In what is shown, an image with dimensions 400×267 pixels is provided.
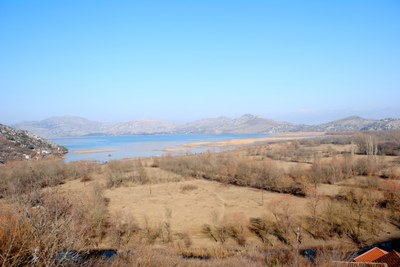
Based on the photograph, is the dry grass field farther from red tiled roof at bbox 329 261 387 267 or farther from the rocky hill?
the rocky hill

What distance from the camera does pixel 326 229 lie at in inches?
1083

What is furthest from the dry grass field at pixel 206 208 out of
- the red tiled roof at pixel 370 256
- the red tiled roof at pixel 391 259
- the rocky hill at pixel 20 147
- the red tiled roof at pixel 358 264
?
the rocky hill at pixel 20 147

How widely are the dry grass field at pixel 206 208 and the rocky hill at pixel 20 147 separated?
1288cm

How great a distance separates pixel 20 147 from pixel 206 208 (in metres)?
46.7

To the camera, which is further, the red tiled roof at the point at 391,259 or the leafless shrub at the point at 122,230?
the leafless shrub at the point at 122,230

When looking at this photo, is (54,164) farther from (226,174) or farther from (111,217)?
(226,174)

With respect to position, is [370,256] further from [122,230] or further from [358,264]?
[122,230]

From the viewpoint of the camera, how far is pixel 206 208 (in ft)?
118

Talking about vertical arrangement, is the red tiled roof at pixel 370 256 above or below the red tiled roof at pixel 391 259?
below

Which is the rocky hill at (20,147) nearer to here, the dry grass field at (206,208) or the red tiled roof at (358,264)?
the dry grass field at (206,208)

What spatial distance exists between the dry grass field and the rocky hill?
42.3ft

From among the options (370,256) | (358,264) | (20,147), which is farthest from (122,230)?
(20,147)

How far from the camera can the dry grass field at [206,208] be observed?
576 inches

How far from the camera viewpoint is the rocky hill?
5644cm
